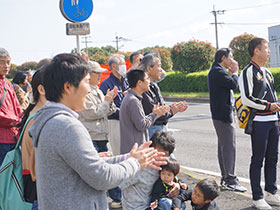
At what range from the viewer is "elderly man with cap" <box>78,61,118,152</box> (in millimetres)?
4484

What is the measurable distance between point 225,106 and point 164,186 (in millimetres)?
2114

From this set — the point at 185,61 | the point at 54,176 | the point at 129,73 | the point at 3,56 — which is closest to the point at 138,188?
the point at 129,73

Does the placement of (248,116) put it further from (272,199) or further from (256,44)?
(272,199)

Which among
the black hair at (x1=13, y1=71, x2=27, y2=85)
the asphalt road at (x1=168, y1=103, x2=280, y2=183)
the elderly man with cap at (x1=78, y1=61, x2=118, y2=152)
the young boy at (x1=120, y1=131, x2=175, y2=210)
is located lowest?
the asphalt road at (x1=168, y1=103, x2=280, y2=183)

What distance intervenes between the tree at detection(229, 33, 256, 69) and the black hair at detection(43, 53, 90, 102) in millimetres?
27773

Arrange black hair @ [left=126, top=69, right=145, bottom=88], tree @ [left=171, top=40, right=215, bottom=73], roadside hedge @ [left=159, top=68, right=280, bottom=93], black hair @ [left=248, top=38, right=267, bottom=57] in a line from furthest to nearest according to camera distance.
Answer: tree @ [left=171, top=40, right=215, bottom=73] → roadside hedge @ [left=159, top=68, right=280, bottom=93] → black hair @ [left=248, top=38, right=267, bottom=57] → black hair @ [left=126, top=69, right=145, bottom=88]

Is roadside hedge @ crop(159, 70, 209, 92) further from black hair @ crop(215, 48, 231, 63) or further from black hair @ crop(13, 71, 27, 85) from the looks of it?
black hair @ crop(215, 48, 231, 63)

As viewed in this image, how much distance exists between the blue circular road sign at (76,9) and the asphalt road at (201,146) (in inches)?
141

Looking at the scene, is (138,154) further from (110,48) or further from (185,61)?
(110,48)

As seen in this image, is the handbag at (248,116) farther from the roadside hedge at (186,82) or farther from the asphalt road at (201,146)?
the roadside hedge at (186,82)

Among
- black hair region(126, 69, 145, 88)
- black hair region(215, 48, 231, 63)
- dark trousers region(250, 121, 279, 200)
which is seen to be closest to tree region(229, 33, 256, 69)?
black hair region(215, 48, 231, 63)

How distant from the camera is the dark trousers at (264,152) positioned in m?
4.75

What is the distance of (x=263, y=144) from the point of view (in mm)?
4750

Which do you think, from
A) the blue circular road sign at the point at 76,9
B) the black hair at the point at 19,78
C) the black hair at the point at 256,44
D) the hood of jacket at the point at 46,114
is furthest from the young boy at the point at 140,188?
the black hair at the point at 19,78
